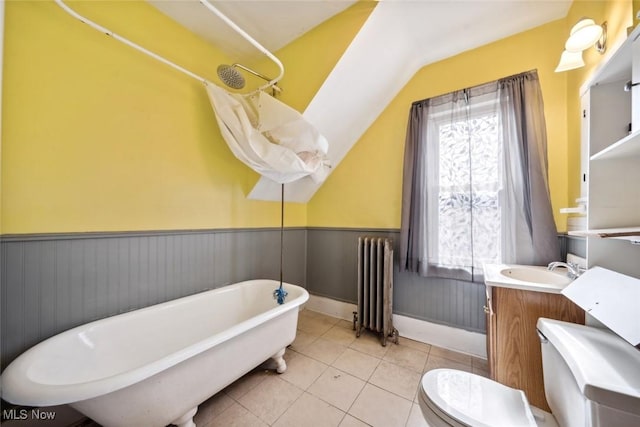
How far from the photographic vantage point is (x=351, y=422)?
3.95 ft

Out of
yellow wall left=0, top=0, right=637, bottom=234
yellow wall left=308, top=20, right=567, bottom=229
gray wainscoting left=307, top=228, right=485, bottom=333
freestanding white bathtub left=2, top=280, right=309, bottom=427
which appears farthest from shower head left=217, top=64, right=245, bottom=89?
gray wainscoting left=307, top=228, right=485, bottom=333

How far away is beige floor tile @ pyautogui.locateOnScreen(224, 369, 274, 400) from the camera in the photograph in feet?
4.58

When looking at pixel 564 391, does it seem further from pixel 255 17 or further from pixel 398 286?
pixel 255 17

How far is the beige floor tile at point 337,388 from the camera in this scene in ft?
4.42

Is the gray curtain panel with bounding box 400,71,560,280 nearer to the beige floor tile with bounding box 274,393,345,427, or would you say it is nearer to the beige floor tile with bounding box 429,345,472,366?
the beige floor tile with bounding box 429,345,472,366

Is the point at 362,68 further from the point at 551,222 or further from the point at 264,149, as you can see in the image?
the point at 551,222

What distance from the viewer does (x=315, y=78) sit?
182cm

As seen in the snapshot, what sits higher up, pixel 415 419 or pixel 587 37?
pixel 587 37

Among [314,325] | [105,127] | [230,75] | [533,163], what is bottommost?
[314,325]

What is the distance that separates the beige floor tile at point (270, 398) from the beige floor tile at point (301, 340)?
15.3 inches

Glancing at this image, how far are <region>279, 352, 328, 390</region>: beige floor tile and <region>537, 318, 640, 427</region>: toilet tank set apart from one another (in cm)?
125

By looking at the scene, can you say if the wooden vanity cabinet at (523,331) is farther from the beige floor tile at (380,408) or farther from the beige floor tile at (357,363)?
the beige floor tile at (357,363)

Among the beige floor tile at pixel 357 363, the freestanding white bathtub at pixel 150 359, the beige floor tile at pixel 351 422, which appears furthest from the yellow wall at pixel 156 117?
the beige floor tile at pixel 351 422

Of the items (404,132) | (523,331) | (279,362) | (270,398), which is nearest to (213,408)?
(270,398)
